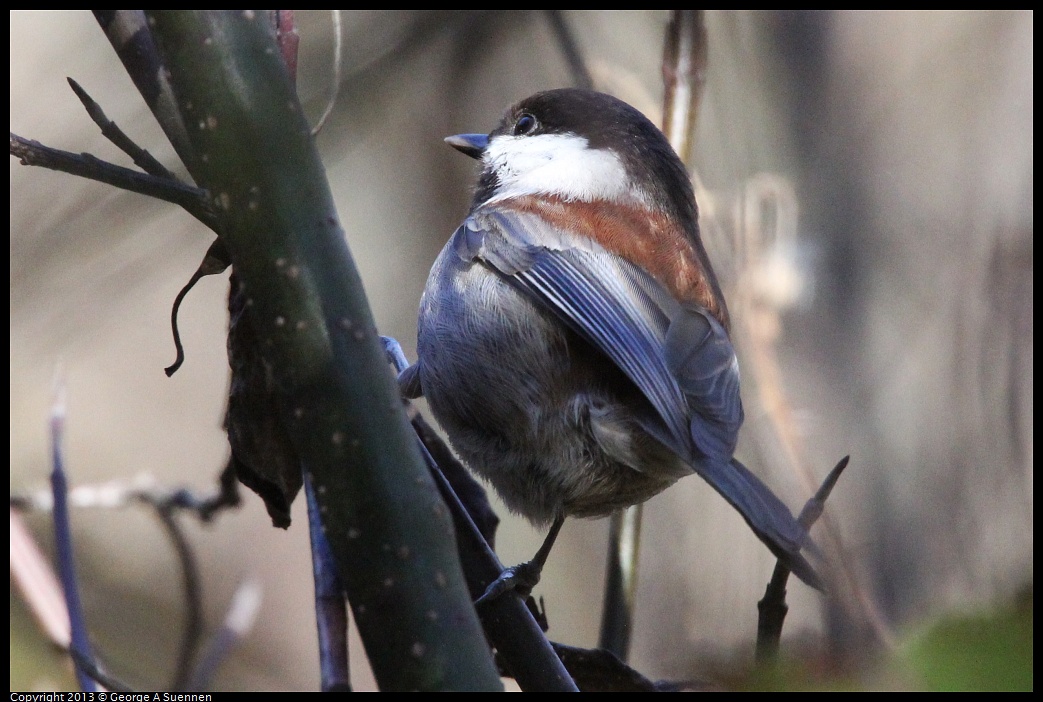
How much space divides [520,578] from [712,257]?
1767 millimetres

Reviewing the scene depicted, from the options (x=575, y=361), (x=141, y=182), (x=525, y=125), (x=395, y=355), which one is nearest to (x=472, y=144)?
(x=525, y=125)

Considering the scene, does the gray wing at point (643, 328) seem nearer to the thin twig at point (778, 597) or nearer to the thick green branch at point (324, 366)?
the thin twig at point (778, 597)

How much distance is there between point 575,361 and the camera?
2.28 m

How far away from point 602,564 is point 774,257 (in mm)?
2790

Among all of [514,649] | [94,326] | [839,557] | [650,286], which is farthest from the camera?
[94,326]

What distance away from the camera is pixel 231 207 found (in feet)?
4.51

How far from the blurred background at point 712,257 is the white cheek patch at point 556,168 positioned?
0.51 metres

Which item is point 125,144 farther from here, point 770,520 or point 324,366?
point 770,520

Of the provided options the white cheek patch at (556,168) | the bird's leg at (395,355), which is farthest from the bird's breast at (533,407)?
the white cheek patch at (556,168)

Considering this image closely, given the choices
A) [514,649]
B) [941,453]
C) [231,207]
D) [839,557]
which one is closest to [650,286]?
[839,557]

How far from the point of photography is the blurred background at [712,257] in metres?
4.05

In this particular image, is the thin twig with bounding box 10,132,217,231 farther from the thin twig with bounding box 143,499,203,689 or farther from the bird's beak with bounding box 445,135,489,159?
the bird's beak with bounding box 445,135,489,159

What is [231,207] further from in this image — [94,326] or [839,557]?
[94,326]

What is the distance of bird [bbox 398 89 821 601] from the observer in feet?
7.19
